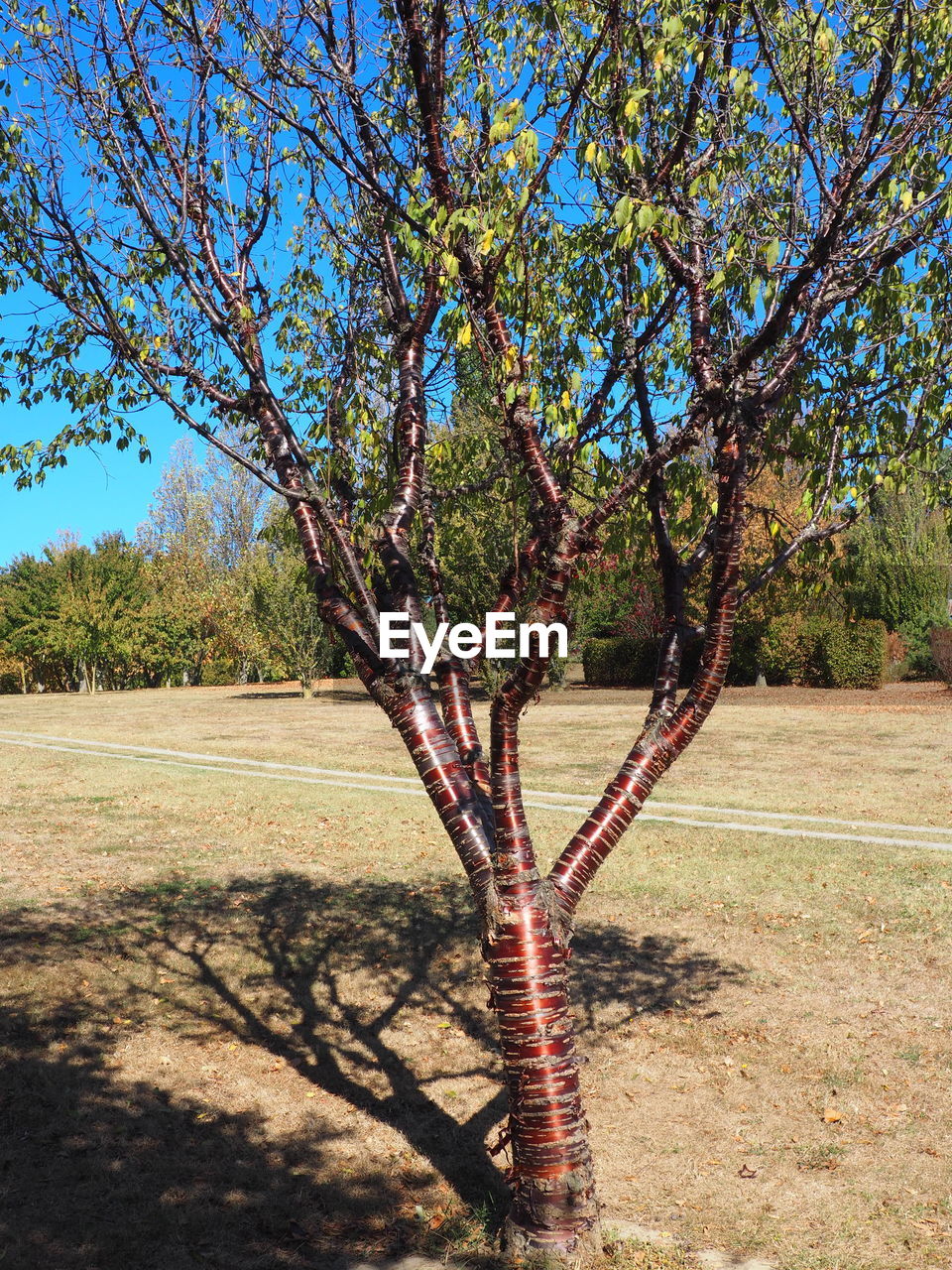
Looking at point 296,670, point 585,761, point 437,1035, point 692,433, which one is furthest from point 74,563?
point 692,433

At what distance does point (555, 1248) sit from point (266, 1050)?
2.53 meters

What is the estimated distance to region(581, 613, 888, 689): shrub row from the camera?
80.2 feet

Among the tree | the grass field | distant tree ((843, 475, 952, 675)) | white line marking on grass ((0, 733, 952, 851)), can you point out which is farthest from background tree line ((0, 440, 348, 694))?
the tree

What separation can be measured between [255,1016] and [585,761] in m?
9.64

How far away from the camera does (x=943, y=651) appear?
76.0 ft

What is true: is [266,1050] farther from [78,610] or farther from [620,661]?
[78,610]

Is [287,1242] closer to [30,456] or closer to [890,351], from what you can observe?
[30,456]

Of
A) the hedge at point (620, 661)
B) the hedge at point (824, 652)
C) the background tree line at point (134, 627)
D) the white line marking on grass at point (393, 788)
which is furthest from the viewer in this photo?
the background tree line at point (134, 627)

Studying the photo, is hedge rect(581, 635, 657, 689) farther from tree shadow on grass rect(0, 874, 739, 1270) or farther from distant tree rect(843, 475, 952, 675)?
tree shadow on grass rect(0, 874, 739, 1270)

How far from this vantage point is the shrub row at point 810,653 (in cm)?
2444

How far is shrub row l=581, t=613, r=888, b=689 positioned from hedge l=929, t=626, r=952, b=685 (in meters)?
1.29

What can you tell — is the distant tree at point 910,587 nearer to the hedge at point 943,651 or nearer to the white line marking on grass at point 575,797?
the hedge at point 943,651

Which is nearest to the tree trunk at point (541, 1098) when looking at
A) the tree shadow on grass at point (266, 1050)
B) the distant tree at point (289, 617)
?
the tree shadow on grass at point (266, 1050)

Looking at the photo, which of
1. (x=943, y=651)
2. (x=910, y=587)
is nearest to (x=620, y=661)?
(x=910, y=587)
